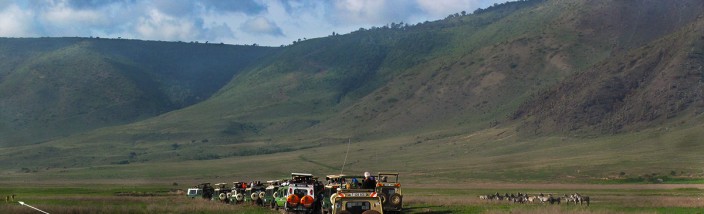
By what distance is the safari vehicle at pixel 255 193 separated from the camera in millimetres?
58594

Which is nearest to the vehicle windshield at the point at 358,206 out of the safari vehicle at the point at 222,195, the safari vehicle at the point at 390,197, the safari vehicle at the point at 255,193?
the safari vehicle at the point at 390,197

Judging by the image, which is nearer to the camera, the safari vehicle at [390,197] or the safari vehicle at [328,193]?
the safari vehicle at [390,197]

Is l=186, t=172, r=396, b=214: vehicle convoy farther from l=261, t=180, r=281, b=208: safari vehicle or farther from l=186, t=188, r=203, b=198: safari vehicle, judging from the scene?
l=186, t=188, r=203, b=198: safari vehicle

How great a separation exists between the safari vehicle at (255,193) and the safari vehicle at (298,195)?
327 inches

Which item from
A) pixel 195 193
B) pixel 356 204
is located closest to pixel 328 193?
pixel 356 204

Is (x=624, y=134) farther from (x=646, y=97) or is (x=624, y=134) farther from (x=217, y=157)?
(x=217, y=157)

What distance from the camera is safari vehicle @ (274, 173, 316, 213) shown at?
1813 inches

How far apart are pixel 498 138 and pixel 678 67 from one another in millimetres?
33069

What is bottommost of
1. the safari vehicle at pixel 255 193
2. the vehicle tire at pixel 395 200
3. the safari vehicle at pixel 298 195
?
the vehicle tire at pixel 395 200

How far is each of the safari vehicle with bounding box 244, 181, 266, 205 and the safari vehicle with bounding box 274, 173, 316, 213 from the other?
8298 mm

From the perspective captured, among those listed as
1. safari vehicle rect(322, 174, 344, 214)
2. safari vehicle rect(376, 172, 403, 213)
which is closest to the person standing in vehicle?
safari vehicle rect(376, 172, 403, 213)

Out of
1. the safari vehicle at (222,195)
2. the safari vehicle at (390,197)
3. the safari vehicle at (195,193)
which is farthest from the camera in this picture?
the safari vehicle at (195,193)

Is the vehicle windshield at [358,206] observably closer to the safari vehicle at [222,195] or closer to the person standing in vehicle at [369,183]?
the person standing in vehicle at [369,183]

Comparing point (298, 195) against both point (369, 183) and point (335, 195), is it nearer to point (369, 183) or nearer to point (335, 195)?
point (369, 183)
